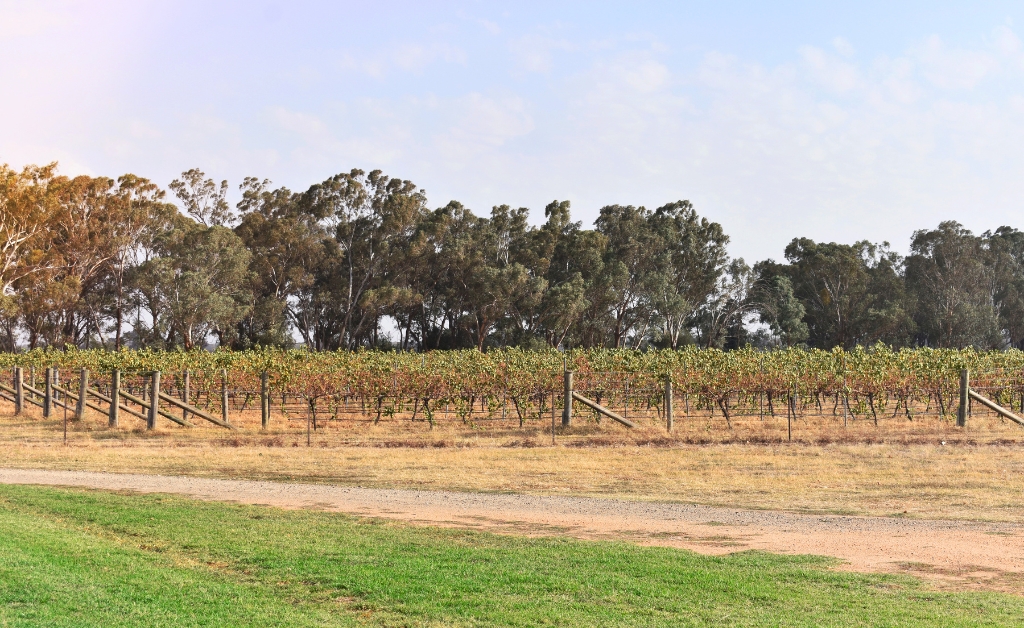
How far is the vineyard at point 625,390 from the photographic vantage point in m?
27.7

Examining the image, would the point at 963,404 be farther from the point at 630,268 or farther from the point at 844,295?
the point at 844,295

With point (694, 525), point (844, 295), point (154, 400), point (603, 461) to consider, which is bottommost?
point (694, 525)

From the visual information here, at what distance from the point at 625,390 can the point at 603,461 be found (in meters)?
10.0

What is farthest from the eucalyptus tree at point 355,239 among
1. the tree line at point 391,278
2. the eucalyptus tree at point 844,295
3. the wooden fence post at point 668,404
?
the wooden fence post at point 668,404

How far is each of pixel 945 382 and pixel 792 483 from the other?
16.4 metres

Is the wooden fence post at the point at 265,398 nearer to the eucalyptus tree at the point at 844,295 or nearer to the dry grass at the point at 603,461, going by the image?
the dry grass at the point at 603,461

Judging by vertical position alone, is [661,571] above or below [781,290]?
below

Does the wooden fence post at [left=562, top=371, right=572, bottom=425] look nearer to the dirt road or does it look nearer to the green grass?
the dirt road

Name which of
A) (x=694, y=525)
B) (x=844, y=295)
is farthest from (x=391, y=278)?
(x=694, y=525)

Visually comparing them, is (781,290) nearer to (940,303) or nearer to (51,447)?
(940,303)

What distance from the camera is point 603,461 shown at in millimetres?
20250

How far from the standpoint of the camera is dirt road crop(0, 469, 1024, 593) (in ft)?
32.2

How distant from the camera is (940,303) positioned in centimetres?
7894

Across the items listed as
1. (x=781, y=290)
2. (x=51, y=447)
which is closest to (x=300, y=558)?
(x=51, y=447)
